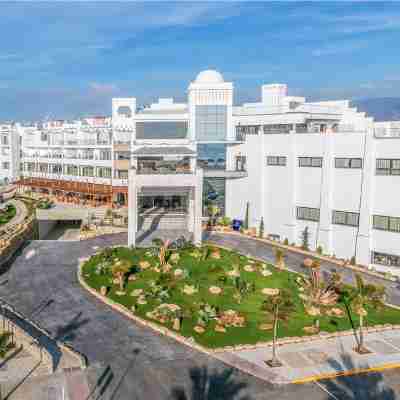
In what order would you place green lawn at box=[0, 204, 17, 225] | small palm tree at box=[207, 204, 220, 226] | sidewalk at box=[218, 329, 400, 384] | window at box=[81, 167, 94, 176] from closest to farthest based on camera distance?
sidewalk at box=[218, 329, 400, 384] → small palm tree at box=[207, 204, 220, 226] → green lawn at box=[0, 204, 17, 225] → window at box=[81, 167, 94, 176]

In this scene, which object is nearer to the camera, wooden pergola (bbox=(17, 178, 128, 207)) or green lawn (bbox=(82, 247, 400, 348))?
green lawn (bbox=(82, 247, 400, 348))

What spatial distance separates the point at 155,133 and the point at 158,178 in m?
Result: 25.0

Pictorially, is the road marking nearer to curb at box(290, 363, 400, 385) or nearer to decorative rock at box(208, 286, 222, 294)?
curb at box(290, 363, 400, 385)

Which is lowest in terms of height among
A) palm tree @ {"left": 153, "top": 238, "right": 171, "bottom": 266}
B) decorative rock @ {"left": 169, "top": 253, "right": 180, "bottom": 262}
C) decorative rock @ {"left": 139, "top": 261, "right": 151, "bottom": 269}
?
decorative rock @ {"left": 139, "top": 261, "right": 151, "bottom": 269}

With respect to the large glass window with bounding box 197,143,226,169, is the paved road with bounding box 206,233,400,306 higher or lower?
lower

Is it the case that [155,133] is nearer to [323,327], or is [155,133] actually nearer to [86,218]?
[86,218]

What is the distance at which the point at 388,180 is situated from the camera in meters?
49.6

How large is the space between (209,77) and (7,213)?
37195 millimetres

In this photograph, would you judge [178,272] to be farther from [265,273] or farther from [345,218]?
[345,218]

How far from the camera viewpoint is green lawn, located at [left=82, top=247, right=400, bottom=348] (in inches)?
1259

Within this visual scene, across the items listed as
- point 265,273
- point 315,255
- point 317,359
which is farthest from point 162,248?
point 317,359

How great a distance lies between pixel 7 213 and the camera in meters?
74.8

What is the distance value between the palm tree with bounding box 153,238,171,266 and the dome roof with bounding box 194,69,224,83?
27.3 meters

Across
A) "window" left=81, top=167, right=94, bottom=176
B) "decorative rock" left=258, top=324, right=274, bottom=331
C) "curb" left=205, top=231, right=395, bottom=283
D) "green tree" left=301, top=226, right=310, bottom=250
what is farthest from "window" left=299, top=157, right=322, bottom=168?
"window" left=81, top=167, right=94, bottom=176
